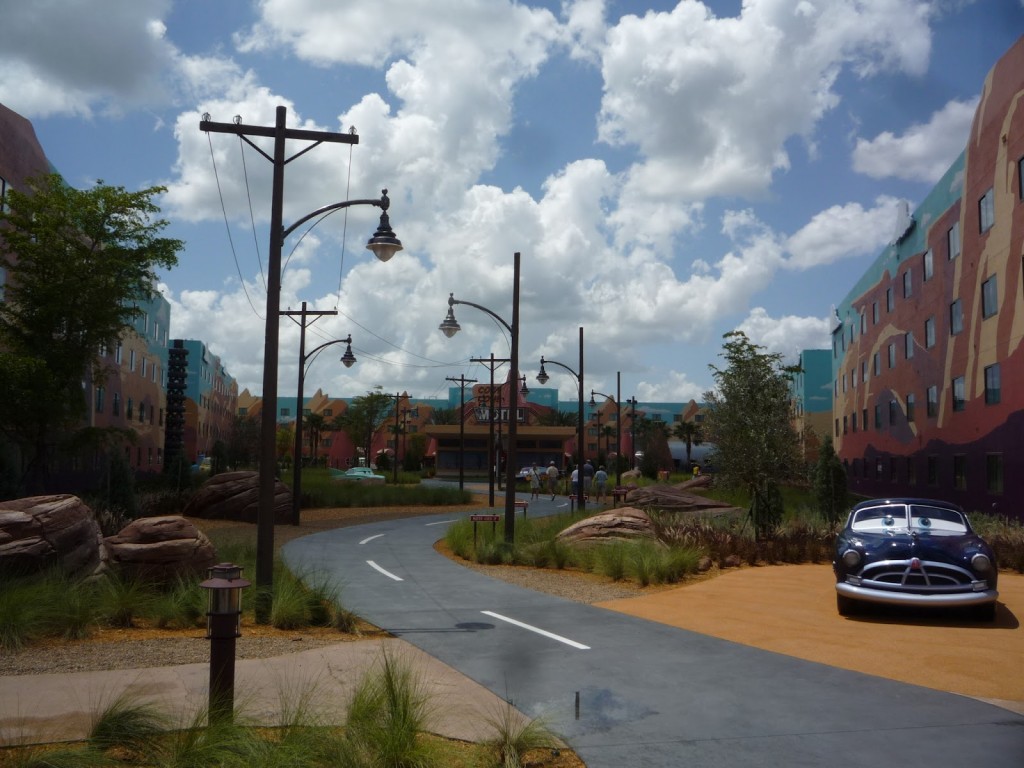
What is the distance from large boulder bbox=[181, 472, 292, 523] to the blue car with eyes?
21.3 meters

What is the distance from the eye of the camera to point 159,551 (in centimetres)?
1206

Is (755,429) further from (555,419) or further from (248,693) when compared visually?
(555,419)

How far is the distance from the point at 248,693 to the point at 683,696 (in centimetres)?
351

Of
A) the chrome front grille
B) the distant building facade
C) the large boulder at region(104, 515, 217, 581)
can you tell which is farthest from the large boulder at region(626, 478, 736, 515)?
the large boulder at region(104, 515, 217, 581)

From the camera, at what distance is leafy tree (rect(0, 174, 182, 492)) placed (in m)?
25.3

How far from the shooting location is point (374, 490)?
1545 inches

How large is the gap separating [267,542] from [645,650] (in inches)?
201

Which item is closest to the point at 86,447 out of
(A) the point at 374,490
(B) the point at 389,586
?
(A) the point at 374,490

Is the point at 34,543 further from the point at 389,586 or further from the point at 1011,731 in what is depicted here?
the point at 1011,731

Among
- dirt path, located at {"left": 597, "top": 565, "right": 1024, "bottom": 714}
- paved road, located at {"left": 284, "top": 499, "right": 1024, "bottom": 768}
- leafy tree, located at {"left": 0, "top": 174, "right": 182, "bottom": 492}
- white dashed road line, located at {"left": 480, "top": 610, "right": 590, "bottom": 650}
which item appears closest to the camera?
paved road, located at {"left": 284, "top": 499, "right": 1024, "bottom": 768}

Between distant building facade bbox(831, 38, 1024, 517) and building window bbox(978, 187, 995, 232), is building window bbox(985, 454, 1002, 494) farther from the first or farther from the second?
building window bbox(978, 187, 995, 232)

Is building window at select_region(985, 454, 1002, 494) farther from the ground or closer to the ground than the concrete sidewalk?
farther from the ground

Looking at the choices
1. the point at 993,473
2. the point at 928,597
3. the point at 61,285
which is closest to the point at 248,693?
the point at 928,597

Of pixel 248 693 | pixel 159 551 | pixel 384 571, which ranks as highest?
pixel 159 551
